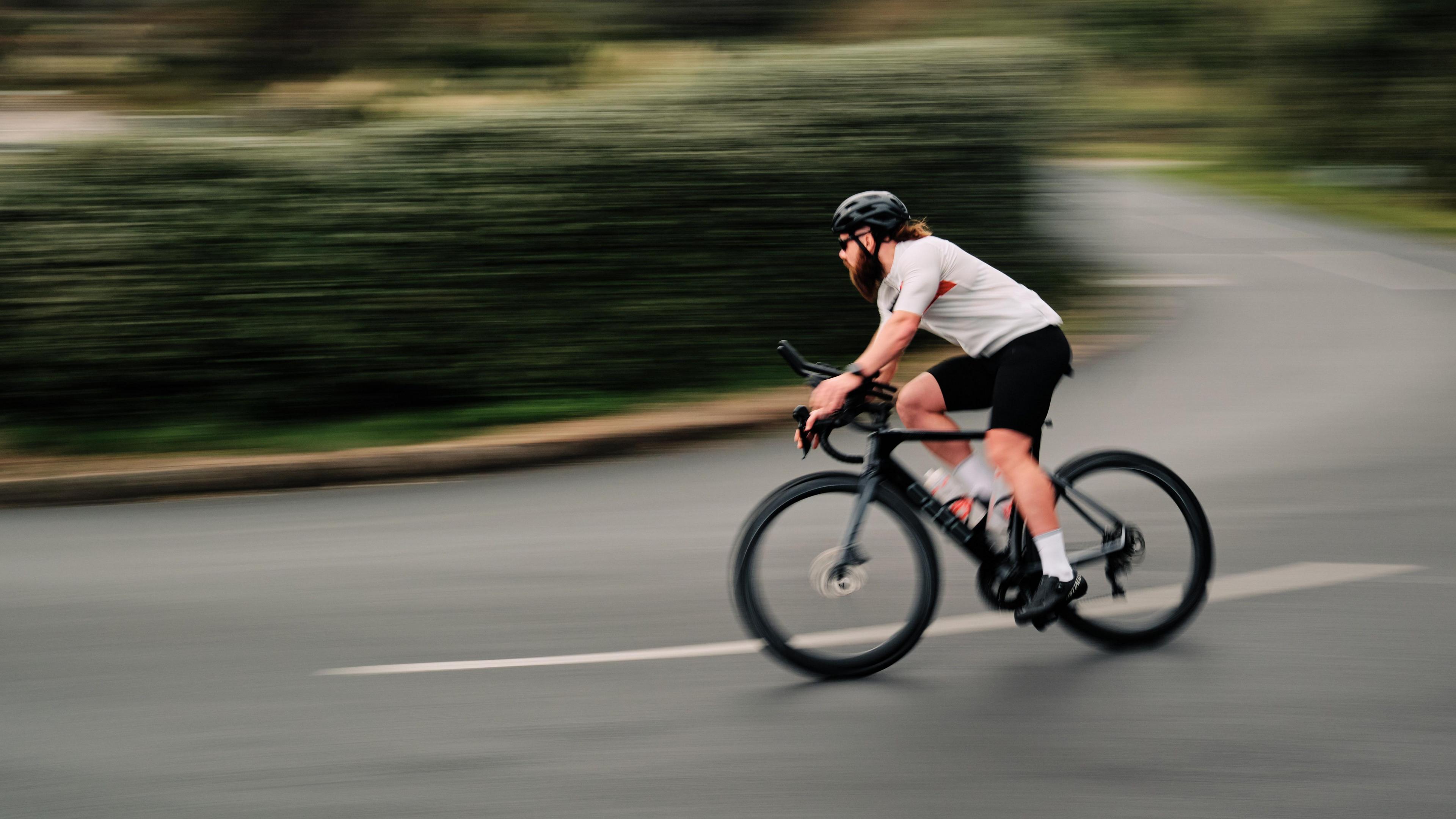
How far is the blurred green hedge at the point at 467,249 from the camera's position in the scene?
830 centimetres

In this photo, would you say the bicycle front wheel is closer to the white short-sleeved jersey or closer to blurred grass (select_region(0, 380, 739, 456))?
the white short-sleeved jersey

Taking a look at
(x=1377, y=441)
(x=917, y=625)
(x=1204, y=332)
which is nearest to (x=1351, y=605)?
(x=917, y=625)

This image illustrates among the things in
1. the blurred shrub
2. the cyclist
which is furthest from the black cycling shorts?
the blurred shrub

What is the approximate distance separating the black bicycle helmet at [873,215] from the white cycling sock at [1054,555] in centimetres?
113

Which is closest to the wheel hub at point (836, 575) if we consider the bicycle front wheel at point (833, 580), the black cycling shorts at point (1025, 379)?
the bicycle front wheel at point (833, 580)

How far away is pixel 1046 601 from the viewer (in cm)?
467

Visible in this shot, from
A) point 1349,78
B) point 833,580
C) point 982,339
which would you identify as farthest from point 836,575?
point 1349,78

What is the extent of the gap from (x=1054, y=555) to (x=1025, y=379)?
1.93ft

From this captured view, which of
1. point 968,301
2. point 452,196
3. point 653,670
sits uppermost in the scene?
point 452,196

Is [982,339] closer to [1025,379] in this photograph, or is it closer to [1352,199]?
[1025,379]

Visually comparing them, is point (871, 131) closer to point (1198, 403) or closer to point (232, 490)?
point (1198, 403)

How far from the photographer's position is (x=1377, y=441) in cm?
778

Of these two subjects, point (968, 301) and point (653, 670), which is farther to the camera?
point (653, 670)

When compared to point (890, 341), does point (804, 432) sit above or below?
below
